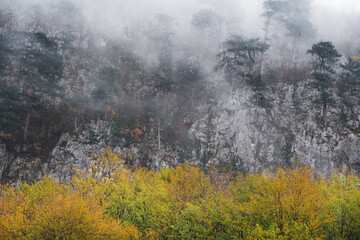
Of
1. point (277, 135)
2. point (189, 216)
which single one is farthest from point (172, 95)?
point (189, 216)

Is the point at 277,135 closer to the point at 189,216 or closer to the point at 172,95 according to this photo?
the point at 172,95

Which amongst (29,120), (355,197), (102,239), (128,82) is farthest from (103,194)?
(128,82)

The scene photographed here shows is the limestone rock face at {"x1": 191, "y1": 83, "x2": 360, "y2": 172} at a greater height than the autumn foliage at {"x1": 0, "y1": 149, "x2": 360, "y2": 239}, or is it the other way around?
the limestone rock face at {"x1": 191, "y1": 83, "x2": 360, "y2": 172}

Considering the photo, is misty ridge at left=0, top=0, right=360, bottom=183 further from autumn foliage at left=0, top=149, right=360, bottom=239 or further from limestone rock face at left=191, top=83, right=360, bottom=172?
autumn foliage at left=0, top=149, right=360, bottom=239

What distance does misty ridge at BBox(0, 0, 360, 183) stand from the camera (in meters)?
35.5

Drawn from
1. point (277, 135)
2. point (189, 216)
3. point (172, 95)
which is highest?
point (172, 95)

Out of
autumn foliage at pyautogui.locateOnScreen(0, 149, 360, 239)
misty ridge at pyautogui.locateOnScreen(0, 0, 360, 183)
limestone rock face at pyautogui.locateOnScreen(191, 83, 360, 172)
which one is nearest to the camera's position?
autumn foliage at pyautogui.locateOnScreen(0, 149, 360, 239)

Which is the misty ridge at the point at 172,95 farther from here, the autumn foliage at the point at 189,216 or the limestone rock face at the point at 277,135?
the autumn foliage at the point at 189,216

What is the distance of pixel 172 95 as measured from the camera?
49531 millimetres

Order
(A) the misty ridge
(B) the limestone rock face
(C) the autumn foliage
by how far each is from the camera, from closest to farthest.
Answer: (C) the autumn foliage → (B) the limestone rock face → (A) the misty ridge

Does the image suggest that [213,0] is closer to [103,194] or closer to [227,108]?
[227,108]

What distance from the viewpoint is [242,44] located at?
139ft

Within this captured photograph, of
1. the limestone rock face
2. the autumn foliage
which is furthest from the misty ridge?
the autumn foliage

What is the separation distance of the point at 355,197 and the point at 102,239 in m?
18.5
